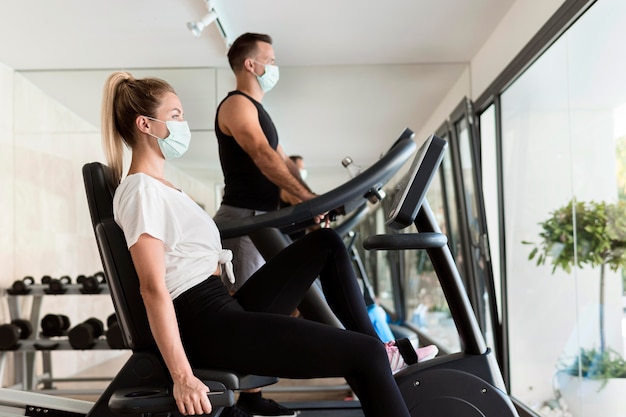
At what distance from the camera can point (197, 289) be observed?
4.59ft

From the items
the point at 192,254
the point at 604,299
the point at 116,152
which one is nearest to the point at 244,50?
the point at 116,152

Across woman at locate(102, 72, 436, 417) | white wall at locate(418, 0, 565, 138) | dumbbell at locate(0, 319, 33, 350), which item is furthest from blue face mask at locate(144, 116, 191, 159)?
dumbbell at locate(0, 319, 33, 350)

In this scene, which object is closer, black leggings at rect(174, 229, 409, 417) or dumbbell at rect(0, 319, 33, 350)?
black leggings at rect(174, 229, 409, 417)

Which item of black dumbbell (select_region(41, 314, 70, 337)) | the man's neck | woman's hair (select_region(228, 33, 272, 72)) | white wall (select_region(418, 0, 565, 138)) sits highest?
white wall (select_region(418, 0, 565, 138))

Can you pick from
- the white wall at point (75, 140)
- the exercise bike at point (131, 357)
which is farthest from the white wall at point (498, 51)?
the exercise bike at point (131, 357)

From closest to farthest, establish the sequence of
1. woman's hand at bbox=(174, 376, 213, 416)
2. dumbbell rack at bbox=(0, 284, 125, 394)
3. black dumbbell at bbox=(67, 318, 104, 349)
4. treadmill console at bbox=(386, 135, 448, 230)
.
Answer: woman's hand at bbox=(174, 376, 213, 416), treadmill console at bbox=(386, 135, 448, 230), black dumbbell at bbox=(67, 318, 104, 349), dumbbell rack at bbox=(0, 284, 125, 394)

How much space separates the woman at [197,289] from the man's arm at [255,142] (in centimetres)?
56

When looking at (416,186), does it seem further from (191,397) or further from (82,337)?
(82,337)

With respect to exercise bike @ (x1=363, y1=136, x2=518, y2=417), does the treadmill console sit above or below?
above

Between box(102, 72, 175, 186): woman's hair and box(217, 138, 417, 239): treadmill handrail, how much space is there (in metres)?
0.36

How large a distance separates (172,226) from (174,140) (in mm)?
248

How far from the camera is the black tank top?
2203mm

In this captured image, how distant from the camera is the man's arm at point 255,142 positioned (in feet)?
6.93

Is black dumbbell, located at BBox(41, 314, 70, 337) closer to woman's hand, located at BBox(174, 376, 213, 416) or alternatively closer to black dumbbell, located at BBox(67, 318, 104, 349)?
black dumbbell, located at BBox(67, 318, 104, 349)
